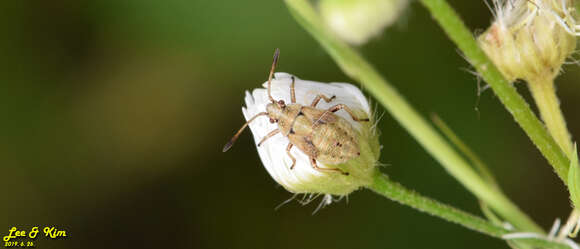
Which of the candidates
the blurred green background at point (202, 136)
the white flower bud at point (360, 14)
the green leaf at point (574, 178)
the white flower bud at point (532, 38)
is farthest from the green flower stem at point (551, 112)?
the blurred green background at point (202, 136)

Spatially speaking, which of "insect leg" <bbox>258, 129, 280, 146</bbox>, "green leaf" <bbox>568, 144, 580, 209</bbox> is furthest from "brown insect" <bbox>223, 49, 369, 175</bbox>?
"green leaf" <bbox>568, 144, 580, 209</bbox>

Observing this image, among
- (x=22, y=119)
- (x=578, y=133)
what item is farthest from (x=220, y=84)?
(x=578, y=133)

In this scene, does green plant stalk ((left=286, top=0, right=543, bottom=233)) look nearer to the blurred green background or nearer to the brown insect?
the brown insect

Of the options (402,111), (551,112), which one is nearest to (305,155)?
(402,111)

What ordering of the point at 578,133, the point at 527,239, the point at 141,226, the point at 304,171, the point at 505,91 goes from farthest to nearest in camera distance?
1. the point at 141,226
2. the point at 578,133
3. the point at 304,171
4. the point at 527,239
5. the point at 505,91

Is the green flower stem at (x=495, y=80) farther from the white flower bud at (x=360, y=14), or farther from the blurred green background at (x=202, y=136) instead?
the blurred green background at (x=202, y=136)

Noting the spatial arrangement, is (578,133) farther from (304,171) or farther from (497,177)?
(304,171)
